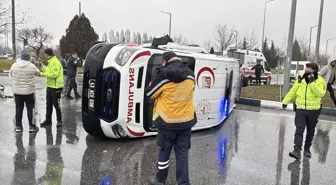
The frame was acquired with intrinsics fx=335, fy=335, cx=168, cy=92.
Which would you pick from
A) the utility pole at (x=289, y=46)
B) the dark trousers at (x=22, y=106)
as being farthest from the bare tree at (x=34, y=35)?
the dark trousers at (x=22, y=106)

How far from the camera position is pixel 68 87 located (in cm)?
1223

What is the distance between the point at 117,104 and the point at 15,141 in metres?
1.91

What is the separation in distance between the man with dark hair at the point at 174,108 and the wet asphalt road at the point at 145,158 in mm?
527

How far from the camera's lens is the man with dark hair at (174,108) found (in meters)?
3.86

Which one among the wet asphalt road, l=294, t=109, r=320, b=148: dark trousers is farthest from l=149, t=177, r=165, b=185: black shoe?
l=294, t=109, r=320, b=148: dark trousers

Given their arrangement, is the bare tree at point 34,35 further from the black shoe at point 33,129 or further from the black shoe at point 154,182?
the black shoe at point 154,182

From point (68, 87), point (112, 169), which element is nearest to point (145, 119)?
point (112, 169)

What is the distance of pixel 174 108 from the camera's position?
153 inches

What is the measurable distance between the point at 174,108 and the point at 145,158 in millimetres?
1665

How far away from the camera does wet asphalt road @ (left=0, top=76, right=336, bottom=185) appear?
4.38 meters

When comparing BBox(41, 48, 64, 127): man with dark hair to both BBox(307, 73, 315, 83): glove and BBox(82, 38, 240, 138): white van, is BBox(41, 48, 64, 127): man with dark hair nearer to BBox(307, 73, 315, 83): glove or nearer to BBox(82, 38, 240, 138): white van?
BBox(82, 38, 240, 138): white van

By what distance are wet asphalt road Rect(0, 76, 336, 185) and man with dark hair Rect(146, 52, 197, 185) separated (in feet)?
1.73

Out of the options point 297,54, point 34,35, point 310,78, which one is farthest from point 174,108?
point 297,54

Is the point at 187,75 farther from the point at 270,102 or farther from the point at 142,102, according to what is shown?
the point at 270,102
